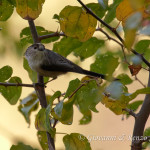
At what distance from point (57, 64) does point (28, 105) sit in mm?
613

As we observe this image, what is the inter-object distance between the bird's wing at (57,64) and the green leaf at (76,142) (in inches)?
36.0

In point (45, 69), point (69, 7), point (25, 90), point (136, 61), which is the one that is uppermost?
point (69, 7)

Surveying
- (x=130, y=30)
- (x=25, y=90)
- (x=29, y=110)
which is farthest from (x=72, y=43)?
(x=25, y=90)

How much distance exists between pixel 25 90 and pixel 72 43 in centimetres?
→ 210

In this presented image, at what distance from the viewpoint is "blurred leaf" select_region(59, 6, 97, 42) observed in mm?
1423

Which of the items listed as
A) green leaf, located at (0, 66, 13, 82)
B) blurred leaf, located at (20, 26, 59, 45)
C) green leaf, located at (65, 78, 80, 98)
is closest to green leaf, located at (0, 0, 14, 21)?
blurred leaf, located at (20, 26, 59, 45)

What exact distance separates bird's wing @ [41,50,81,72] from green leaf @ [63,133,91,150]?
914 millimetres

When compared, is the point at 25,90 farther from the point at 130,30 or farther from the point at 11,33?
the point at 130,30

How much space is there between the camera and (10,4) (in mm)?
1592

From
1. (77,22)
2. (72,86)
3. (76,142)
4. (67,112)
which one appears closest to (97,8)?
(77,22)

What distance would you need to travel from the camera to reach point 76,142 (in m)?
1.43

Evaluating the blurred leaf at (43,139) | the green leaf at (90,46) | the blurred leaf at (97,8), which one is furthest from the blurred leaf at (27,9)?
the blurred leaf at (43,139)

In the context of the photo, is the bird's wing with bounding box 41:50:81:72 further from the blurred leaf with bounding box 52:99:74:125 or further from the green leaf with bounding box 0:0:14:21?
the blurred leaf with bounding box 52:99:74:125

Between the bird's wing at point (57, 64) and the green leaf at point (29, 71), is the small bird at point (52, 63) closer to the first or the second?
the bird's wing at point (57, 64)
